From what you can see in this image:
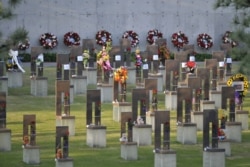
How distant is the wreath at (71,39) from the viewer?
4719 cm

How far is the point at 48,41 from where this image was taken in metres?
47.1

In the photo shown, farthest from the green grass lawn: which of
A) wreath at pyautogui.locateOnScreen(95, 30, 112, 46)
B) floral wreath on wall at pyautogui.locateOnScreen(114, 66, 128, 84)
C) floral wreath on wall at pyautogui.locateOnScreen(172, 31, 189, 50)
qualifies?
floral wreath on wall at pyautogui.locateOnScreen(172, 31, 189, 50)

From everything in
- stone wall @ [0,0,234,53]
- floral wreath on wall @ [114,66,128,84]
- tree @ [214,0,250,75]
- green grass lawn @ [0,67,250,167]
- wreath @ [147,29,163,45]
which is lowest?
green grass lawn @ [0,67,250,167]

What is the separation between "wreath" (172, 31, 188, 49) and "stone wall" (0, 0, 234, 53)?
26 cm

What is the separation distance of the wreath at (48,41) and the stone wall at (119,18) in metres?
0.23

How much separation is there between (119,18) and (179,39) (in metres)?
2.39

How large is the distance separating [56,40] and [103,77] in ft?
36.3

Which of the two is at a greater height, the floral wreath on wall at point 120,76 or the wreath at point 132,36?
the wreath at point 132,36

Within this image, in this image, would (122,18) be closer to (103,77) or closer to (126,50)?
(126,50)

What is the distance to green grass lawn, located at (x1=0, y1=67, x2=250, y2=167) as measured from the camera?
2709 cm

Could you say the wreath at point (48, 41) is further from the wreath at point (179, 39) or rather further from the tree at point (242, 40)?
the tree at point (242, 40)

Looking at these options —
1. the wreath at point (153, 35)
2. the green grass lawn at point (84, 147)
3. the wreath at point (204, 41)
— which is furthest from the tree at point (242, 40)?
the wreath at point (204, 41)

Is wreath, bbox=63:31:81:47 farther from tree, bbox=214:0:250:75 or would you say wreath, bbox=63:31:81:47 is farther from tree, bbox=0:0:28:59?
tree, bbox=0:0:28:59

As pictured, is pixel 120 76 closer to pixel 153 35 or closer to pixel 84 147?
pixel 84 147
